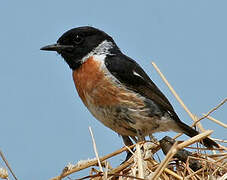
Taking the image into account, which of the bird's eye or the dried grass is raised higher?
the bird's eye

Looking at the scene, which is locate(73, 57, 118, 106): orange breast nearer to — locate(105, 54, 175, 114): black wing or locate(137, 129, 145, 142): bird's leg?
locate(105, 54, 175, 114): black wing

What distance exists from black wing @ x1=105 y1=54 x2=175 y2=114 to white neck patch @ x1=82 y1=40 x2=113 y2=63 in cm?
16

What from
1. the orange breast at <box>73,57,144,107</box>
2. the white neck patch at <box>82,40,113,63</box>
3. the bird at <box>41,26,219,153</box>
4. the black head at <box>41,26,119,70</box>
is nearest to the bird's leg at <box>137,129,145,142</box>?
the bird at <box>41,26,219,153</box>

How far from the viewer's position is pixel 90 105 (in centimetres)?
489

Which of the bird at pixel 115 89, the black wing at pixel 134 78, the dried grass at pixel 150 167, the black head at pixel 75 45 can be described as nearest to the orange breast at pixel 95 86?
the bird at pixel 115 89

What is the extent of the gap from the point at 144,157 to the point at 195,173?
0.39m

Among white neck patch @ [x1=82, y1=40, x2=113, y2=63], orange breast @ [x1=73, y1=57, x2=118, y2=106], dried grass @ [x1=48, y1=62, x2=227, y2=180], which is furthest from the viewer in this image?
white neck patch @ [x1=82, y1=40, x2=113, y2=63]

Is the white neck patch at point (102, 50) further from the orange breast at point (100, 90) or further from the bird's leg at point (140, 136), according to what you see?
the bird's leg at point (140, 136)

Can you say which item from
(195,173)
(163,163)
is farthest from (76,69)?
(163,163)

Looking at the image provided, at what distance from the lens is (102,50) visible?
17.8 ft

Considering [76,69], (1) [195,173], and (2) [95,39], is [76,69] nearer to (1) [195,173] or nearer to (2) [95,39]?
(2) [95,39]

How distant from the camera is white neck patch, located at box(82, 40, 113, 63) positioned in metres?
5.28

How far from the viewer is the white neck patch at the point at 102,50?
528 centimetres

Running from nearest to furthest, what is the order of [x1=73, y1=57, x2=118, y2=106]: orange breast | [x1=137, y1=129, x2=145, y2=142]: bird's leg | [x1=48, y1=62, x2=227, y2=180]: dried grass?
1. [x1=48, y1=62, x2=227, y2=180]: dried grass
2. [x1=73, y1=57, x2=118, y2=106]: orange breast
3. [x1=137, y1=129, x2=145, y2=142]: bird's leg
